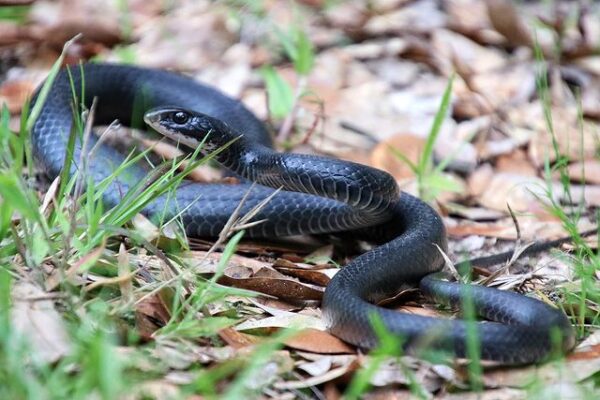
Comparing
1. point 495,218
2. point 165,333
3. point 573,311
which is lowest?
point 495,218

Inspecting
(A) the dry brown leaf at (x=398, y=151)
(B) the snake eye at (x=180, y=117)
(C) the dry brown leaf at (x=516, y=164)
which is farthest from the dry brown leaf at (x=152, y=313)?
(C) the dry brown leaf at (x=516, y=164)

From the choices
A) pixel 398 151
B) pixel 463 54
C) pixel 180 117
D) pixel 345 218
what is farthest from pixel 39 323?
pixel 463 54

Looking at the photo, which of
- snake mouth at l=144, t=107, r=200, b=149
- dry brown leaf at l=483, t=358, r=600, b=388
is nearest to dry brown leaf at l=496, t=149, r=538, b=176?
snake mouth at l=144, t=107, r=200, b=149

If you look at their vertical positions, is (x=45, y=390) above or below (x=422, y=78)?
above

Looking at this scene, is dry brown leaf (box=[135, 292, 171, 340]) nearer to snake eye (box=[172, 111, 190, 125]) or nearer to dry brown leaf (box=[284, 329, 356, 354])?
dry brown leaf (box=[284, 329, 356, 354])

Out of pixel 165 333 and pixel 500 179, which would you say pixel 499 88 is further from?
pixel 165 333

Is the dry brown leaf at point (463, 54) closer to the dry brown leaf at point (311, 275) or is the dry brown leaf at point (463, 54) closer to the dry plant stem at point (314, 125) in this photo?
the dry plant stem at point (314, 125)

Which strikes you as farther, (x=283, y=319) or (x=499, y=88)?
(x=499, y=88)

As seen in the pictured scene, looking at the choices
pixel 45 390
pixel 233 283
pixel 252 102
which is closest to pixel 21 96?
pixel 252 102
